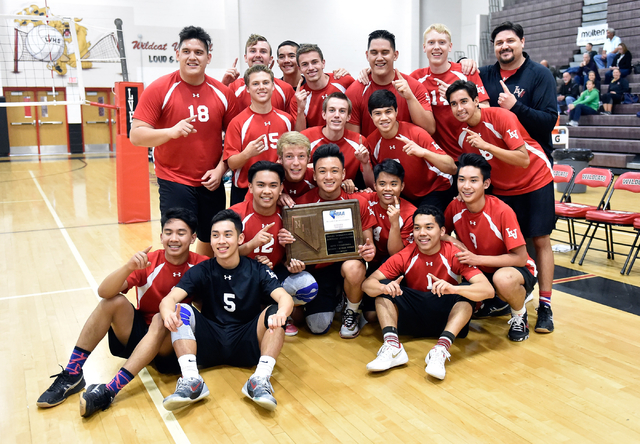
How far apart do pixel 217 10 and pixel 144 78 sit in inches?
150

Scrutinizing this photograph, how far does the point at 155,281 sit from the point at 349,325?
1.52m

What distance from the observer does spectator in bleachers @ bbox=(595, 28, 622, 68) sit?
1541 cm

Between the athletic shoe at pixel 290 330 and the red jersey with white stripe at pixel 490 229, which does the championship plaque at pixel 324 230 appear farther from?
the red jersey with white stripe at pixel 490 229

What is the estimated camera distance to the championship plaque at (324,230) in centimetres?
411

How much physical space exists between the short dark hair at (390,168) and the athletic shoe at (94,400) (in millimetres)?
2405

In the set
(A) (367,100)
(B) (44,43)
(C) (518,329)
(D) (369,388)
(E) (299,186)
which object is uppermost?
(B) (44,43)

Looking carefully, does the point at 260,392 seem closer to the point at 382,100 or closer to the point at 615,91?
the point at 382,100

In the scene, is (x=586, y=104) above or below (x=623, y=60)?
below

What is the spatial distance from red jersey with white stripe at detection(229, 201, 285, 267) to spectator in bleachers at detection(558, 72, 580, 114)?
46.5ft

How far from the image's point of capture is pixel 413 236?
4.14 m

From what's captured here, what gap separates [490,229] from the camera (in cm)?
411

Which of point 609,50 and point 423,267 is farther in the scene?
point 609,50

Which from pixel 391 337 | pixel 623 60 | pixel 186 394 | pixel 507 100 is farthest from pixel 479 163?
pixel 623 60

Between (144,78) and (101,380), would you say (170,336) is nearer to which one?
(101,380)
